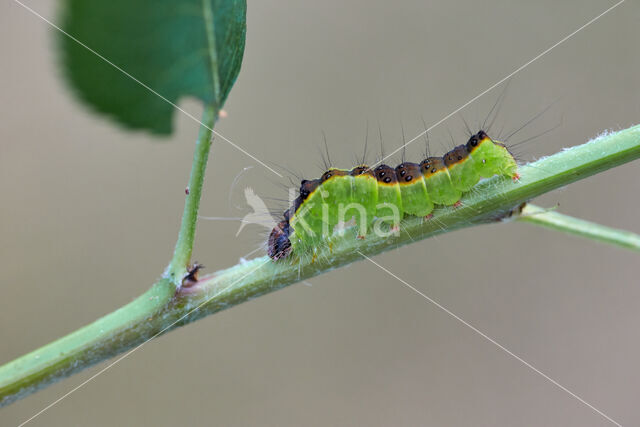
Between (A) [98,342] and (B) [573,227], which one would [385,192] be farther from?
(A) [98,342]

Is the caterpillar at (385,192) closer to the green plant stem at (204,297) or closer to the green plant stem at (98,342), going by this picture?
the green plant stem at (204,297)

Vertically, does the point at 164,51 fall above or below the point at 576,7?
below

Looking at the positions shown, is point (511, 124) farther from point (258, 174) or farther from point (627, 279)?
point (258, 174)

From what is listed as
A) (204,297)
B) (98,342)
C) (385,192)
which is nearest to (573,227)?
(385,192)

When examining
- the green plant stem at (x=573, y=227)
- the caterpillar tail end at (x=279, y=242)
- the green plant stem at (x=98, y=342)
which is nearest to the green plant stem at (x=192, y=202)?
the green plant stem at (x=98, y=342)

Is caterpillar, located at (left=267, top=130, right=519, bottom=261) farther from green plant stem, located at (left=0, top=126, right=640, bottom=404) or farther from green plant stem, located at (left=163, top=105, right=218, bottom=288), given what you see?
green plant stem, located at (left=163, top=105, right=218, bottom=288)

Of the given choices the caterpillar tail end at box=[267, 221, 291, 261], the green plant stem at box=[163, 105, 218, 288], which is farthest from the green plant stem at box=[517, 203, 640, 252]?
the green plant stem at box=[163, 105, 218, 288]

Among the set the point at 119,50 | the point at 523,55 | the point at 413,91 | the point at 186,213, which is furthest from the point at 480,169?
the point at 523,55
